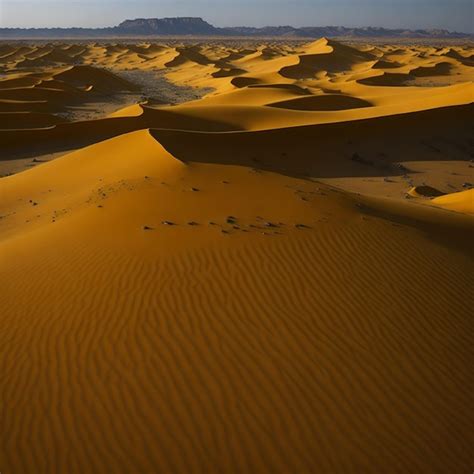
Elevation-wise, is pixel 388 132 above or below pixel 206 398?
below

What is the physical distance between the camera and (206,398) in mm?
3975

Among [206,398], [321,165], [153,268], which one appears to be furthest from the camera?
[321,165]

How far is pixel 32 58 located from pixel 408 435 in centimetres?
6346

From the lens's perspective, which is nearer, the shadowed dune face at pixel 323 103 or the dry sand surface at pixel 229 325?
the dry sand surface at pixel 229 325

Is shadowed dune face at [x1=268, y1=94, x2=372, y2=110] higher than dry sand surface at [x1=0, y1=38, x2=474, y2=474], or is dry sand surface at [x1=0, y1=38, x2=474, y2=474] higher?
dry sand surface at [x1=0, y1=38, x2=474, y2=474]

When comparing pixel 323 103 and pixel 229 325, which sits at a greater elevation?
pixel 229 325

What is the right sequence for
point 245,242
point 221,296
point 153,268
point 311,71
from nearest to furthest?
point 221,296, point 153,268, point 245,242, point 311,71

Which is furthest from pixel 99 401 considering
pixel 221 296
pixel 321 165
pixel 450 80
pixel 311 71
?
pixel 311 71

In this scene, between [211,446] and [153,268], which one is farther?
[153,268]

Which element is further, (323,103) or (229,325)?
(323,103)

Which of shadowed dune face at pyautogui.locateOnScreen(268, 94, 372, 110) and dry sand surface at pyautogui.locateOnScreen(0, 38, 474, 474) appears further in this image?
shadowed dune face at pyautogui.locateOnScreen(268, 94, 372, 110)

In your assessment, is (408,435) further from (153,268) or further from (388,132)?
(388,132)

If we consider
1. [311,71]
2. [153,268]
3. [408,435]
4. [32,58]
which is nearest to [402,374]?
[408,435]

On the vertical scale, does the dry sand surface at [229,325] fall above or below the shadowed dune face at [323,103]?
above
